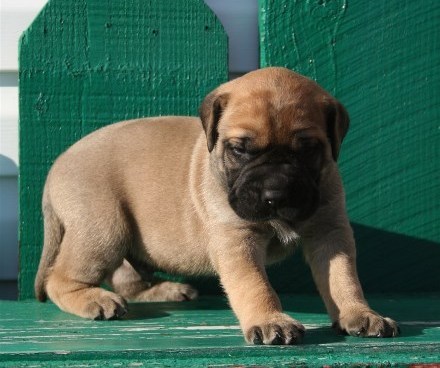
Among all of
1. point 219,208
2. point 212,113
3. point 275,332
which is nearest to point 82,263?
point 219,208

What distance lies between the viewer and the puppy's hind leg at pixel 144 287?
198 inches

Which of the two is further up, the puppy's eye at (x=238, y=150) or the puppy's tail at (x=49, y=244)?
the puppy's eye at (x=238, y=150)

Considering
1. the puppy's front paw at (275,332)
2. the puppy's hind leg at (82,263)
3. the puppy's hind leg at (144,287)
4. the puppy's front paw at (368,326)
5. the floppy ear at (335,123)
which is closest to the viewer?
the puppy's front paw at (275,332)

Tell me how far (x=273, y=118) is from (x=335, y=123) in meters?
0.40

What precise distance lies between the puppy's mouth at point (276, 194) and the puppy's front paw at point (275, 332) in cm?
46

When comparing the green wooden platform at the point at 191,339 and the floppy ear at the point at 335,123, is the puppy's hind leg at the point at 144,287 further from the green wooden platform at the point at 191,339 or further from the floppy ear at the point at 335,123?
the floppy ear at the point at 335,123

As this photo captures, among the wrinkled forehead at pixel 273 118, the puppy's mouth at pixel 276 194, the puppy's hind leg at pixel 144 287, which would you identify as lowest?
the puppy's hind leg at pixel 144 287

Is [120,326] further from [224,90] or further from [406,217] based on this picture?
[406,217]

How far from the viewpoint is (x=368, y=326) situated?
3.46 metres

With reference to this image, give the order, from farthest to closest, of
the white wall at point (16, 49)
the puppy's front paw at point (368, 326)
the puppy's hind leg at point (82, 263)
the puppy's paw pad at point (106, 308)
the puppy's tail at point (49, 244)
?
1. the white wall at point (16, 49)
2. the puppy's tail at point (49, 244)
3. the puppy's hind leg at point (82, 263)
4. the puppy's paw pad at point (106, 308)
5. the puppy's front paw at point (368, 326)

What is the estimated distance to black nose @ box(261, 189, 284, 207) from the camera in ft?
11.8

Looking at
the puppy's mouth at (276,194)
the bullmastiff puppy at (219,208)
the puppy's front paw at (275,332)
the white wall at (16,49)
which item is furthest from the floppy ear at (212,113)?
the white wall at (16,49)

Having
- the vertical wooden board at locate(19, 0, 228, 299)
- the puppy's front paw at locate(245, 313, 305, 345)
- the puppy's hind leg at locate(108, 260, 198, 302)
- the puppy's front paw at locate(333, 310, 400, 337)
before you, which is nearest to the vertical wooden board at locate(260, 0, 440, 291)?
the vertical wooden board at locate(19, 0, 228, 299)

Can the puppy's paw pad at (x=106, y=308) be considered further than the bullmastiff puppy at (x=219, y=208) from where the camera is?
Yes
